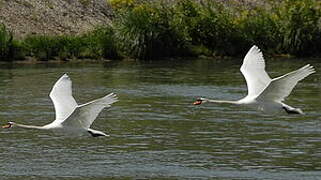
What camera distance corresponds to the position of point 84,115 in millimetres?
21078

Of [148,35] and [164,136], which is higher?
[148,35]

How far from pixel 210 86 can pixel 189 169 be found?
722 inches

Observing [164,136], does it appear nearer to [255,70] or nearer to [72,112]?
[255,70]

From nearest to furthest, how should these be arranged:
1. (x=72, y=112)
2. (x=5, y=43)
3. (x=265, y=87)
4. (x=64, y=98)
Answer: (x=72, y=112) < (x=265, y=87) < (x=64, y=98) < (x=5, y=43)

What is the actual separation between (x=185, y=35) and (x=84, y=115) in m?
40.5

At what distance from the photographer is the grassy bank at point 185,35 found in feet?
A: 186

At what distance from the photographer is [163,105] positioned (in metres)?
35.2

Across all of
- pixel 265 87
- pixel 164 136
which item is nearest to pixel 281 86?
pixel 265 87

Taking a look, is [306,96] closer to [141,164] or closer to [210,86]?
[210,86]

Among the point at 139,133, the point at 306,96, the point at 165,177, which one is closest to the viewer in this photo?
the point at 165,177

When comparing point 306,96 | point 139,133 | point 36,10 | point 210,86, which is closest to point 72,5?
point 36,10

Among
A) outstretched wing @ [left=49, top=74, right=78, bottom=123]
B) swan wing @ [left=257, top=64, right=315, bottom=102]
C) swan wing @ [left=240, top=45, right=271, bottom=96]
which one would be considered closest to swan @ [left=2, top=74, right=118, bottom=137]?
outstretched wing @ [left=49, top=74, right=78, bottom=123]

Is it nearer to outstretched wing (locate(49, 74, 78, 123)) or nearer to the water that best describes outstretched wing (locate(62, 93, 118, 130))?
outstretched wing (locate(49, 74, 78, 123))

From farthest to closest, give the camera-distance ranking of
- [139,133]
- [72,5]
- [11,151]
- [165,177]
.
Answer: [72,5] < [139,133] < [11,151] < [165,177]
